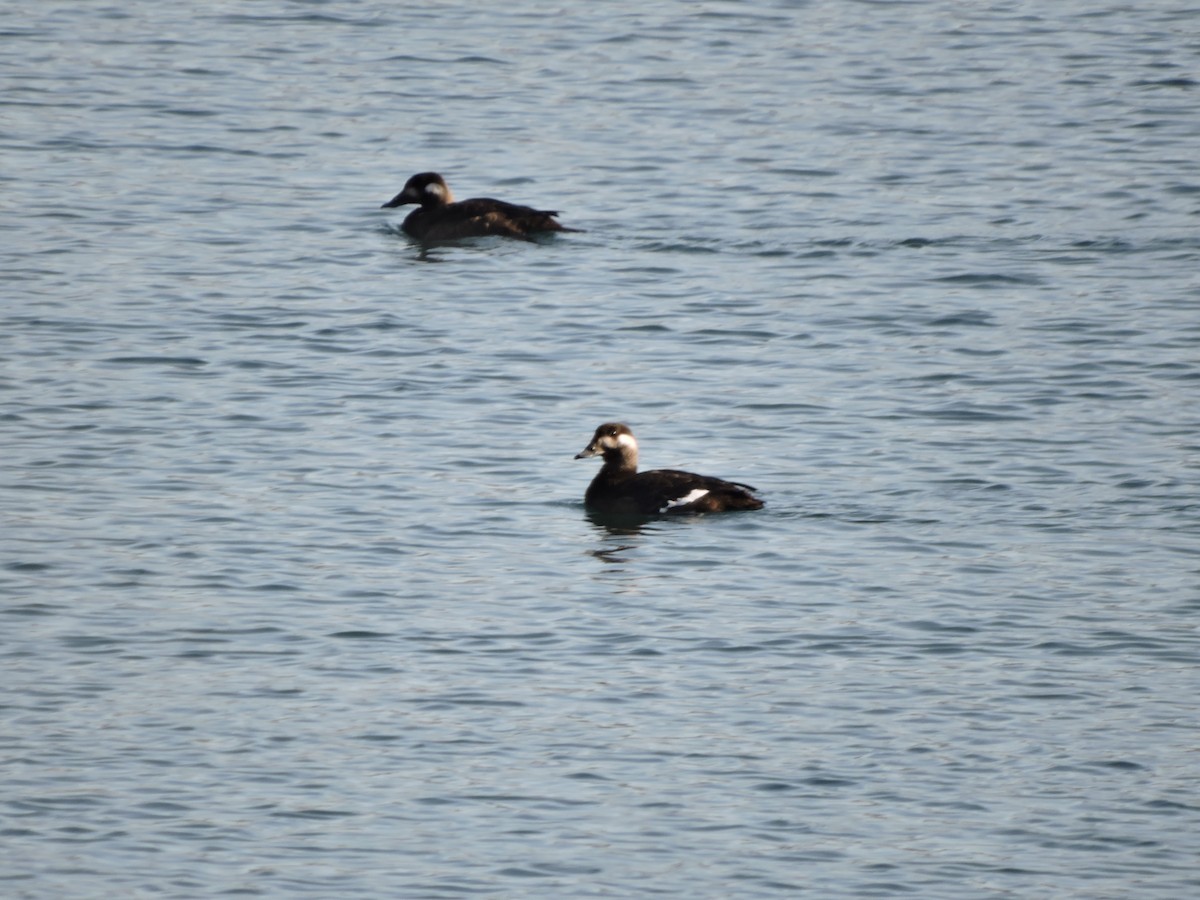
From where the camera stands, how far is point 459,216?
2238cm

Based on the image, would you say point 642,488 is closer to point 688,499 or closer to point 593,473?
point 688,499

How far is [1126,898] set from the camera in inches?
370

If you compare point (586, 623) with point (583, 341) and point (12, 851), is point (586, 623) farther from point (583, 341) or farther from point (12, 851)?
point (583, 341)

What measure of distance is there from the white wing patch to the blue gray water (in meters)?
0.29

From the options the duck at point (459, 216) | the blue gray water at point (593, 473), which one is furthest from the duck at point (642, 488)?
the duck at point (459, 216)

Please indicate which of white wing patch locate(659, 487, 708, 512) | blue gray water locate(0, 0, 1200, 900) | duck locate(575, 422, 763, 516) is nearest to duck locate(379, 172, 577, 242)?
blue gray water locate(0, 0, 1200, 900)

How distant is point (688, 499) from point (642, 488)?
38 cm

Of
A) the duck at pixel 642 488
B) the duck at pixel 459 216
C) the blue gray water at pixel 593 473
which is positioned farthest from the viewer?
the duck at pixel 459 216

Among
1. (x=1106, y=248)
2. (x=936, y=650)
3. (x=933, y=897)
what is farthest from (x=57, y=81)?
(x=933, y=897)

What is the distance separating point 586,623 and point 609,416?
4.52 m

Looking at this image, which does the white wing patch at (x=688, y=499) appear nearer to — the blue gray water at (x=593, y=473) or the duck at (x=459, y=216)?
the blue gray water at (x=593, y=473)

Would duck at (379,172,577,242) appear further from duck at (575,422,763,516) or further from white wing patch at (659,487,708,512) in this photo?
white wing patch at (659,487,708,512)

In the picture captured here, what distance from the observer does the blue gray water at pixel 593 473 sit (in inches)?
400

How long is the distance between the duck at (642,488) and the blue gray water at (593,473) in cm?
25
